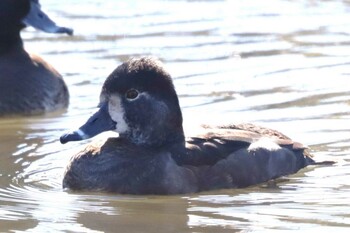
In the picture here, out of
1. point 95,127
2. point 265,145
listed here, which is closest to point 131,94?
point 95,127

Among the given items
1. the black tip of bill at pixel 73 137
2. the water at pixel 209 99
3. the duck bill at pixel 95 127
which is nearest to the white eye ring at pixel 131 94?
the duck bill at pixel 95 127

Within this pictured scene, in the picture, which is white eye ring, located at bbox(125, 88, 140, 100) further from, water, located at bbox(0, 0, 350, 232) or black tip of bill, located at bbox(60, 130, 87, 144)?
water, located at bbox(0, 0, 350, 232)

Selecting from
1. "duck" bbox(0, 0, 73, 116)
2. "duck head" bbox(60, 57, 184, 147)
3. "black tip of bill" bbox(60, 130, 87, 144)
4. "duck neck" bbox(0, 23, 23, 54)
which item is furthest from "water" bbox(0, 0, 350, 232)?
"duck neck" bbox(0, 23, 23, 54)

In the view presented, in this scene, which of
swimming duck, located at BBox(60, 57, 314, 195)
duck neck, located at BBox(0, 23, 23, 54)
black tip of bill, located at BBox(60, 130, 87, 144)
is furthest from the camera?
duck neck, located at BBox(0, 23, 23, 54)

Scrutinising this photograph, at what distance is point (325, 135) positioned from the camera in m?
10.5

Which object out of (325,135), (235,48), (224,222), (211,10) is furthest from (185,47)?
(224,222)

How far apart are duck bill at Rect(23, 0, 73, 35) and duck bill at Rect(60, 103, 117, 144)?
431cm

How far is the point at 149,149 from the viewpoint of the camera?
9047mm

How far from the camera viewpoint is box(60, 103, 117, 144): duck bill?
29.7 ft

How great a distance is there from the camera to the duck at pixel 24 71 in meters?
12.5

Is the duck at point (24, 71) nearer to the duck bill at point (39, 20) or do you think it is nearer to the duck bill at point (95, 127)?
the duck bill at point (39, 20)

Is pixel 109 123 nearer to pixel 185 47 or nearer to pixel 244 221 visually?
pixel 244 221

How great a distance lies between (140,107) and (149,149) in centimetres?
30

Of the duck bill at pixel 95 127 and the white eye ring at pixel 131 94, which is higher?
the white eye ring at pixel 131 94
